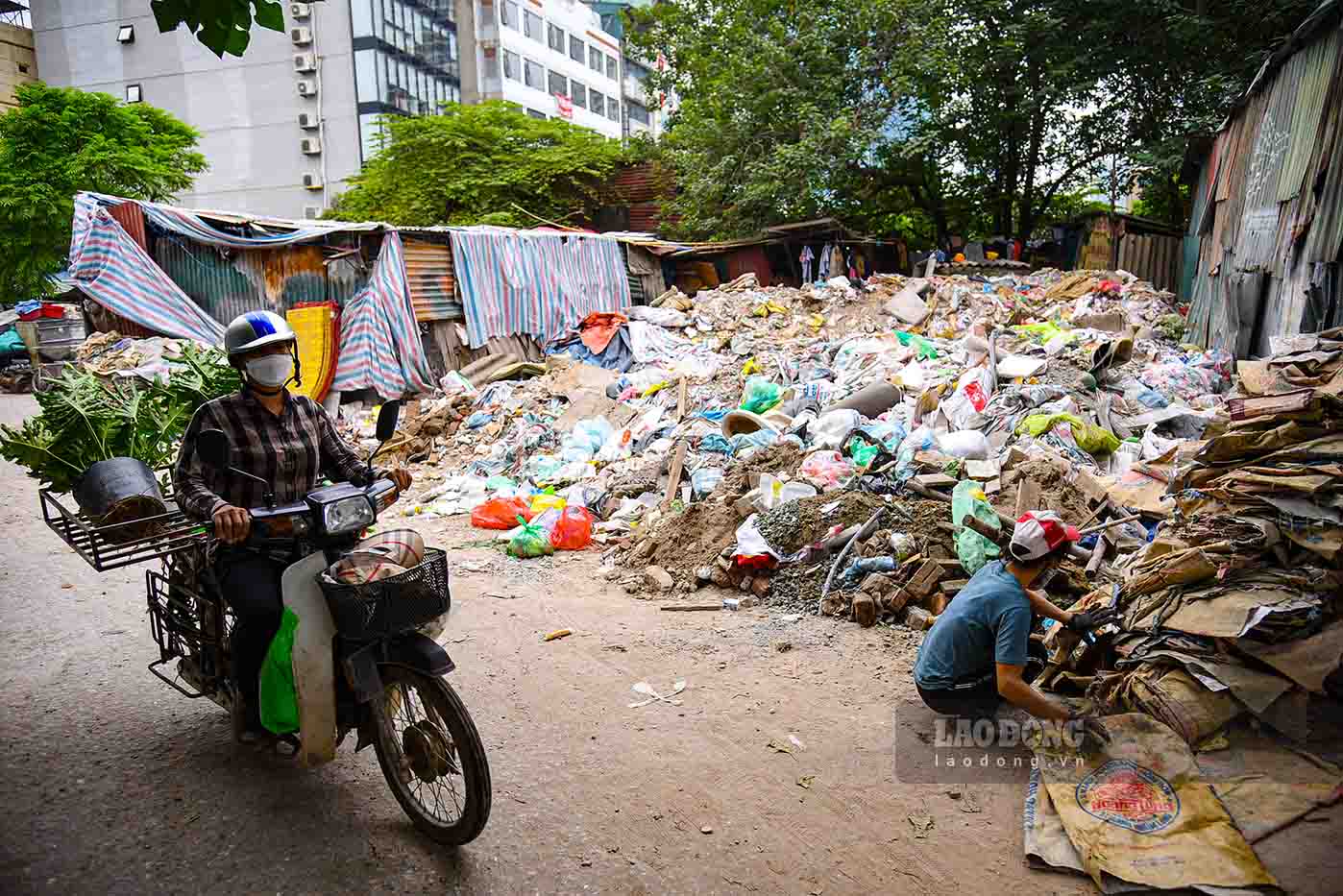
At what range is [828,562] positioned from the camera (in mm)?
5617

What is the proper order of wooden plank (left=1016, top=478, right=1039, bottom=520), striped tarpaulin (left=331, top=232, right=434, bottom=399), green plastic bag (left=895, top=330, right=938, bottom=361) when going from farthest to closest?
striped tarpaulin (left=331, top=232, right=434, bottom=399) < green plastic bag (left=895, top=330, right=938, bottom=361) < wooden plank (left=1016, top=478, right=1039, bottom=520)

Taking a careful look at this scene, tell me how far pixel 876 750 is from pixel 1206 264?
10849 millimetres

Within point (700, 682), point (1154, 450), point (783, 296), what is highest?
point (783, 296)

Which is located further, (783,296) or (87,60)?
(87,60)

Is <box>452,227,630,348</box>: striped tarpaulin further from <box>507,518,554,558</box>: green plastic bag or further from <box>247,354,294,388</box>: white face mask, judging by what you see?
<box>247,354,294,388</box>: white face mask

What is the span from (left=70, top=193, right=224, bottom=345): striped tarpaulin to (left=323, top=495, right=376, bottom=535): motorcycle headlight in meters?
9.34

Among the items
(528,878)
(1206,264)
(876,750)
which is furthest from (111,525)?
(1206,264)

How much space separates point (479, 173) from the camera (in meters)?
24.8

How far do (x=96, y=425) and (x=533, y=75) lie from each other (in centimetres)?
4469

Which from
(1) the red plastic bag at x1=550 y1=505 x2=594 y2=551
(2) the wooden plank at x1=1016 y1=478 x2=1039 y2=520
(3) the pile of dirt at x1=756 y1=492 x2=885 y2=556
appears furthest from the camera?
(1) the red plastic bag at x1=550 y1=505 x2=594 y2=551

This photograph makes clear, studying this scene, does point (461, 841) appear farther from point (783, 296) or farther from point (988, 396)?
point (783, 296)

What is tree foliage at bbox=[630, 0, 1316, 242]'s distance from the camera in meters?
17.4

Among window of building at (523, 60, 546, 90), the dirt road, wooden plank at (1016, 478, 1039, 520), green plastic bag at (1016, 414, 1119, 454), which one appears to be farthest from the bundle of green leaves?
window of building at (523, 60, 546, 90)

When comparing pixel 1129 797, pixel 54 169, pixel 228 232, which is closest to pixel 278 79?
pixel 54 169
